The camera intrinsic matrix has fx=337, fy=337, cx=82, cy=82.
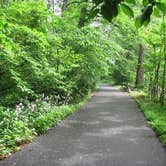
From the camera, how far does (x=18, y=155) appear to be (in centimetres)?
642

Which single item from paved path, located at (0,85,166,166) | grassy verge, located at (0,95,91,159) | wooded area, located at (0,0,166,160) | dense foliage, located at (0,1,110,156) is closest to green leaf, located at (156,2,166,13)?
wooded area, located at (0,0,166,160)

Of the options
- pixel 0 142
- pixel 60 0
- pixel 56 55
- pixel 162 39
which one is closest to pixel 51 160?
pixel 0 142

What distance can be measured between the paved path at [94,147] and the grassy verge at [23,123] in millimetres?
200

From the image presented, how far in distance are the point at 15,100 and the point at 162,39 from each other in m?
8.25

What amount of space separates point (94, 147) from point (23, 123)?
1.82 metres

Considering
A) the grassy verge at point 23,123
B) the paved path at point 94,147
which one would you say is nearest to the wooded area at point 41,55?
the grassy verge at point 23,123

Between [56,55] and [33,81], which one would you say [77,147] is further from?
[56,55]

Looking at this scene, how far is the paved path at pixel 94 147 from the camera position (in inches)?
244

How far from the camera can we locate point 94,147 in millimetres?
7316

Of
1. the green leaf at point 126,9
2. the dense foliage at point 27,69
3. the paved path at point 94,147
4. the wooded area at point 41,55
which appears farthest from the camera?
the dense foliage at point 27,69

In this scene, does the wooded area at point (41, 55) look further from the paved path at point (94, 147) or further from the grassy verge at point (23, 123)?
the paved path at point (94, 147)

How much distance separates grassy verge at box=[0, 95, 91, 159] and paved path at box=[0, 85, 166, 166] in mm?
200

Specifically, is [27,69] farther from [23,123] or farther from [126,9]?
[126,9]

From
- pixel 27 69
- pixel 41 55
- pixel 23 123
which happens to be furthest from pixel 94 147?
pixel 41 55
